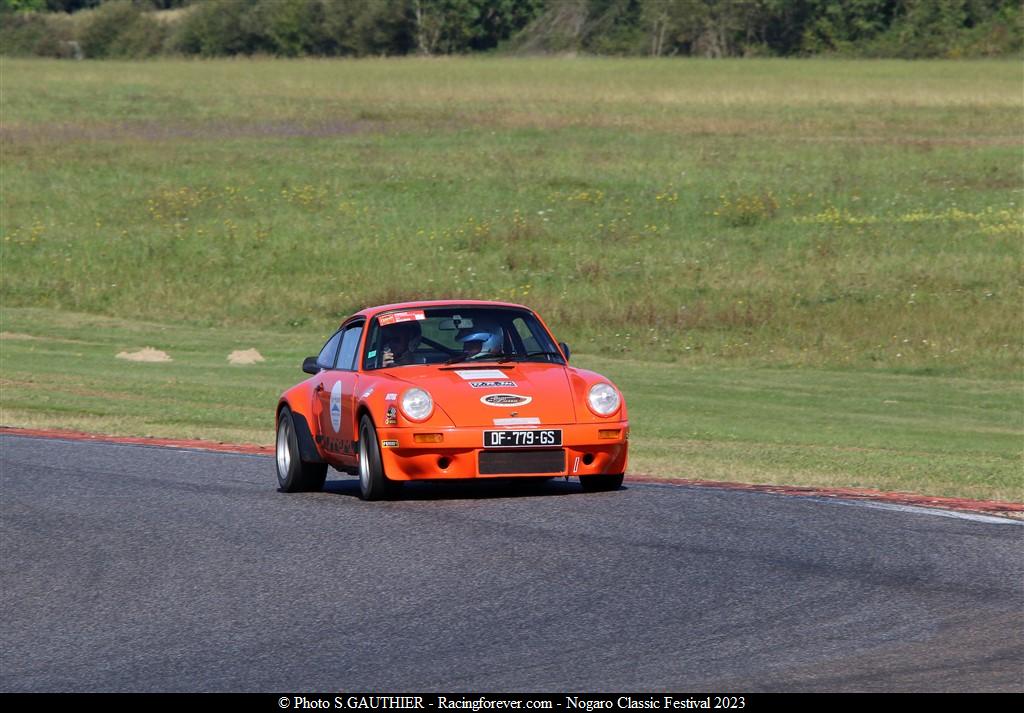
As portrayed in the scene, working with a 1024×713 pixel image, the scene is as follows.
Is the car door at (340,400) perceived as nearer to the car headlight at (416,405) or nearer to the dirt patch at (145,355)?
the car headlight at (416,405)

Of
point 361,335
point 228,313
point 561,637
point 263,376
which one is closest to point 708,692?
point 561,637

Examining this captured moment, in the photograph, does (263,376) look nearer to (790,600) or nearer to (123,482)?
(123,482)

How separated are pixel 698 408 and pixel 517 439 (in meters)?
11.8

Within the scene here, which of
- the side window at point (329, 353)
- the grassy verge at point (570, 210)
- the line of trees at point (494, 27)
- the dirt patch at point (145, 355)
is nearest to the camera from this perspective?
the side window at point (329, 353)

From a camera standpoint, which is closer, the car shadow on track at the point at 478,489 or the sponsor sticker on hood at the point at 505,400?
the sponsor sticker on hood at the point at 505,400

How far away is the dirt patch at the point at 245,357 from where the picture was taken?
2819cm

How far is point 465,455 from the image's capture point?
1159cm

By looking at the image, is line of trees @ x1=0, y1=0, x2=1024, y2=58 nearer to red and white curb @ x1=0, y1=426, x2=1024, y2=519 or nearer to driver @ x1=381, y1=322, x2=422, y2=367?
red and white curb @ x1=0, y1=426, x2=1024, y2=519

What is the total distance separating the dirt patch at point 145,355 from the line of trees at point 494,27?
71254 millimetres

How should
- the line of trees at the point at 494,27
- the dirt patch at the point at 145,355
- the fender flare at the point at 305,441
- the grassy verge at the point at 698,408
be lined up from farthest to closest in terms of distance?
the line of trees at the point at 494,27 → the dirt patch at the point at 145,355 → the grassy verge at the point at 698,408 → the fender flare at the point at 305,441

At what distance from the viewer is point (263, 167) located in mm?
49938

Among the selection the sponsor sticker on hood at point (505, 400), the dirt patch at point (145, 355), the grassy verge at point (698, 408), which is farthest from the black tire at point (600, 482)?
the dirt patch at point (145, 355)

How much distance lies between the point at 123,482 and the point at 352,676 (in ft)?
23.5

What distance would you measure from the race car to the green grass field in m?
3.21
